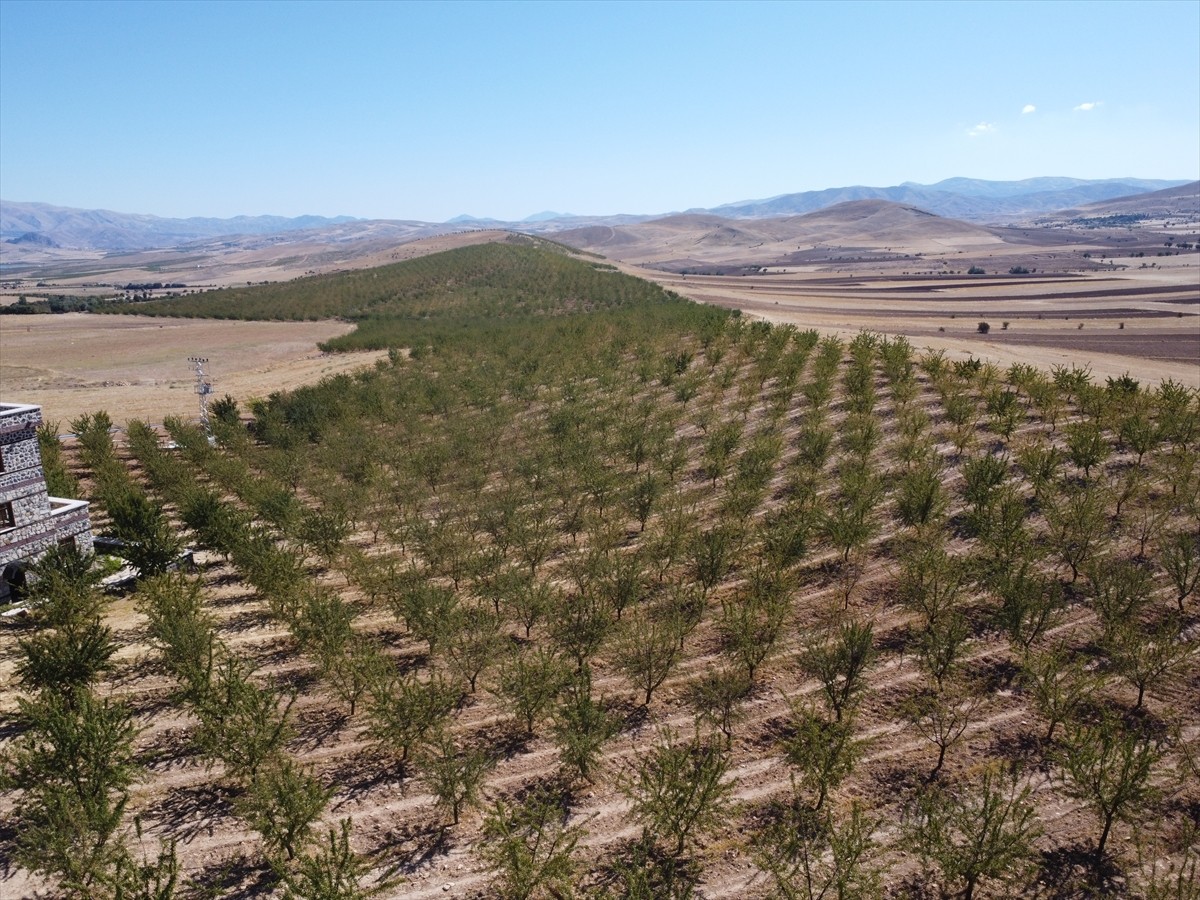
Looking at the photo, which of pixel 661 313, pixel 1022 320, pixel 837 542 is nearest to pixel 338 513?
pixel 837 542

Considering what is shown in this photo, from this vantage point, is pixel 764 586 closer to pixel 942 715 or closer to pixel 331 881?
pixel 942 715

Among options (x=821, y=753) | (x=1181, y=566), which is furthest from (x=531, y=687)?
(x=1181, y=566)

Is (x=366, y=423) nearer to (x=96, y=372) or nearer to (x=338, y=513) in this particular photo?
(x=338, y=513)

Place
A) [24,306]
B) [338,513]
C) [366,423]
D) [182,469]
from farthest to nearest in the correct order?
[24,306], [366,423], [182,469], [338,513]

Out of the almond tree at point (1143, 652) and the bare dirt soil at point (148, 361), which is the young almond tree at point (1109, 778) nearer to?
the almond tree at point (1143, 652)

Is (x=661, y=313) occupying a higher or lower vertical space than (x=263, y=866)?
higher

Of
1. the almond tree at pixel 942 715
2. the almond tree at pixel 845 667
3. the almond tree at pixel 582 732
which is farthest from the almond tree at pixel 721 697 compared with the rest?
the almond tree at pixel 942 715

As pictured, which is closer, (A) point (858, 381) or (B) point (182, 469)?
(B) point (182, 469)
